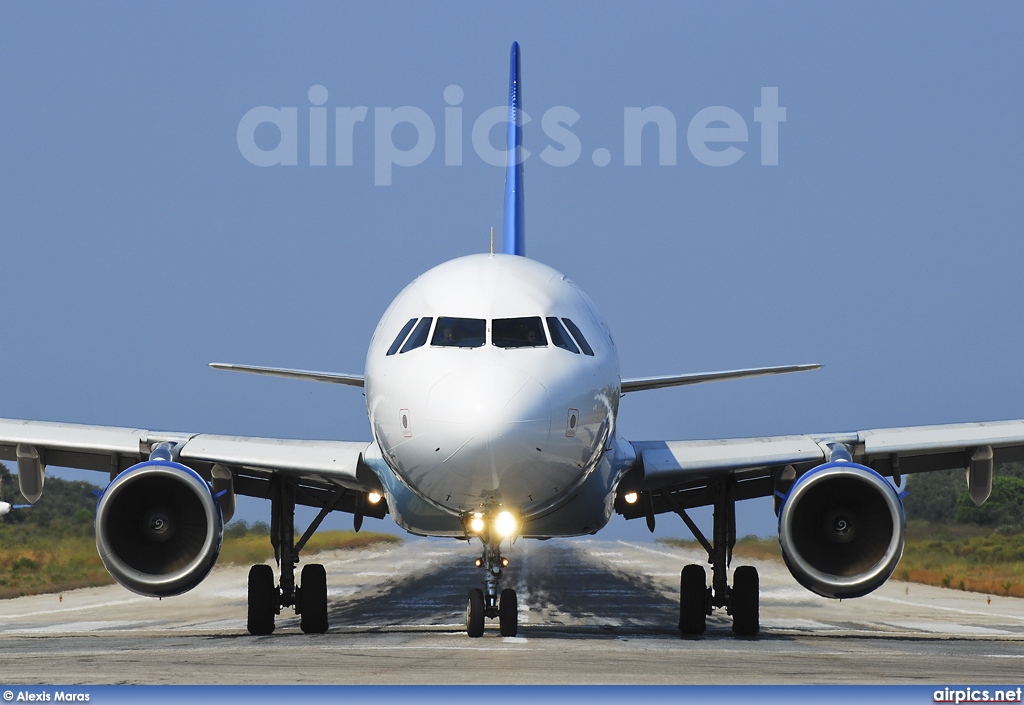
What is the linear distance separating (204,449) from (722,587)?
22.2 feet

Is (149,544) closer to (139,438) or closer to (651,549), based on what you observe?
(139,438)

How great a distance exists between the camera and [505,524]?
49.3ft

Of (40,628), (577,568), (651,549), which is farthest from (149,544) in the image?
(651,549)

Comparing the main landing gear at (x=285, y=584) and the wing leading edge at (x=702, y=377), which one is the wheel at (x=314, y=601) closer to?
the main landing gear at (x=285, y=584)

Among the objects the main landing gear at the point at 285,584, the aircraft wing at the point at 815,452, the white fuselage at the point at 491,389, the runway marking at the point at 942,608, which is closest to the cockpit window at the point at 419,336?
the white fuselage at the point at 491,389

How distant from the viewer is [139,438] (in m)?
17.7

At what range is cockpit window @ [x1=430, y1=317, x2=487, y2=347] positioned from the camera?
14.3 m

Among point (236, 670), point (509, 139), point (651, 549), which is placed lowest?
point (651, 549)

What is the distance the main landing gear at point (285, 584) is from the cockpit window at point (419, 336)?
4716 mm

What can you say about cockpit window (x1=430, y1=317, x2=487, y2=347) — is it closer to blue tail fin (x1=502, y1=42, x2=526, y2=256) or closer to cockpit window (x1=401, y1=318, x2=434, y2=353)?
cockpit window (x1=401, y1=318, x2=434, y2=353)

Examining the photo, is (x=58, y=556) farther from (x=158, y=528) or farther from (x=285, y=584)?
(x=158, y=528)

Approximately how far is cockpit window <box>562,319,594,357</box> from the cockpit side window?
16 cm

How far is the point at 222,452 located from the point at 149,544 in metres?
1.65

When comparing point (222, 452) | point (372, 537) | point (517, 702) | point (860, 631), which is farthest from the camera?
point (372, 537)
